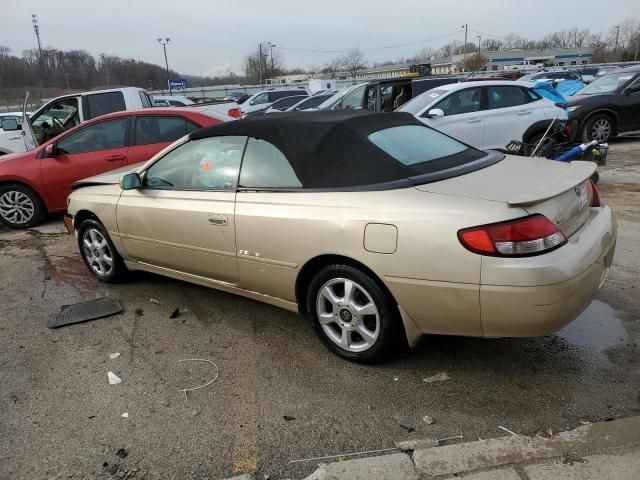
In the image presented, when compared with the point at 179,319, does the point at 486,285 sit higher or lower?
higher

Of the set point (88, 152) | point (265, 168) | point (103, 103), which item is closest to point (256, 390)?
point (265, 168)

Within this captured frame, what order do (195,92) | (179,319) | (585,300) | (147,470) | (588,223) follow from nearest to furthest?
(147,470)
(585,300)
(588,223)
(179,319)
(195,92)

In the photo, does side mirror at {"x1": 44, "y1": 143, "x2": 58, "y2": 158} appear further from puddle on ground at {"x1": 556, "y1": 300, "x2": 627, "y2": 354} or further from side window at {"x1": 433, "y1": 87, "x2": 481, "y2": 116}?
puddle on ground at {"x1": 556, "y1": 300, "x2": 627, "y2": 354}

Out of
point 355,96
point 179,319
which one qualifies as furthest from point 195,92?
point 179,319

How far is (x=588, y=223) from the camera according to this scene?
308cm

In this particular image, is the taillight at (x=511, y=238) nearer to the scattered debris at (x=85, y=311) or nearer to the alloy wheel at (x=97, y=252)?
the scattered debris at (x=85, y=311)

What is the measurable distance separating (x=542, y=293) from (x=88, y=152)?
667cm

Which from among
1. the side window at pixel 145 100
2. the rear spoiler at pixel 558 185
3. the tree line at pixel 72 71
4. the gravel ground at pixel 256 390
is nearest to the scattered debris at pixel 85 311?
the gravel ground at pixel 256 390

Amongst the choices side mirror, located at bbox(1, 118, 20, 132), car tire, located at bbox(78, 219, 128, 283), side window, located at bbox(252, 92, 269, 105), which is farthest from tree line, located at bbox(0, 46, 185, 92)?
car tire, located at bbox(78, 219, 128, 283)

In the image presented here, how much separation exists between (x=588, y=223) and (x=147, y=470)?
279 cm

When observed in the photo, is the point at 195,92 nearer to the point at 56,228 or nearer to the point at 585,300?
the point at 56,228

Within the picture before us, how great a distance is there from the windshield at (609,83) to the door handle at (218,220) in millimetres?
11651

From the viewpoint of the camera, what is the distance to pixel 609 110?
38.8 ft

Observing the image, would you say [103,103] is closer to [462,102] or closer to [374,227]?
[462,102]
